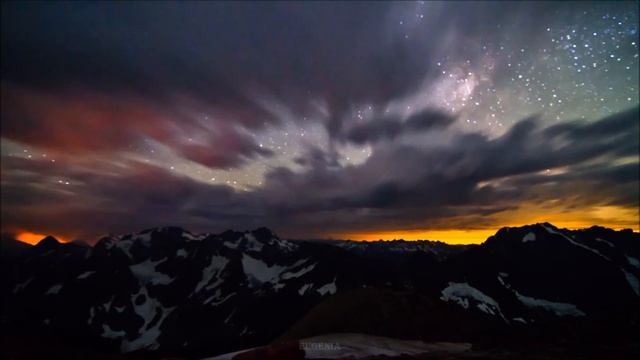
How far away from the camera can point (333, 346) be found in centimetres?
2981

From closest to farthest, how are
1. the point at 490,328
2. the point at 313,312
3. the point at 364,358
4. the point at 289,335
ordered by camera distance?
1. the point at 364,358
2. the point at 490,328
3. the point at 289,335
4. the point at 313,312

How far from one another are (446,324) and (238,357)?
2856 cm

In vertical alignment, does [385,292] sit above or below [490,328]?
above

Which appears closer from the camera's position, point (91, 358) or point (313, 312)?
point (91, 358)

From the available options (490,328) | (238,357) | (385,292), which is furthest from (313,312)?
(238,357)

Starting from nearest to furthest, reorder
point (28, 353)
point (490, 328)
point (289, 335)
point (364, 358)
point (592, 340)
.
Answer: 1. point (364, 358)
2. point (28, 353)
3. point (592, 340)
4. point (490, 328)
5. point (289, 335)

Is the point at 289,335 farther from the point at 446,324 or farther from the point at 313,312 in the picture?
the point at 446,324

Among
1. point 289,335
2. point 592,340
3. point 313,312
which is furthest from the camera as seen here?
point 313,312

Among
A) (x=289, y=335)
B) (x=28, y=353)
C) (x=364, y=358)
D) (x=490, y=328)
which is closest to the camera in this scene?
(x=364, y=358)

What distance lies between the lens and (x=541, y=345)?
30844 millimetres

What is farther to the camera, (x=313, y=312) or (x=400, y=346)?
(x=313, y=312)

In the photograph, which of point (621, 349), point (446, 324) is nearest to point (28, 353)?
point (446, 324)

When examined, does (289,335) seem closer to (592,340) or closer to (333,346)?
(333,346)

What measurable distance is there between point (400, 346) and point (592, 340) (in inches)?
654
